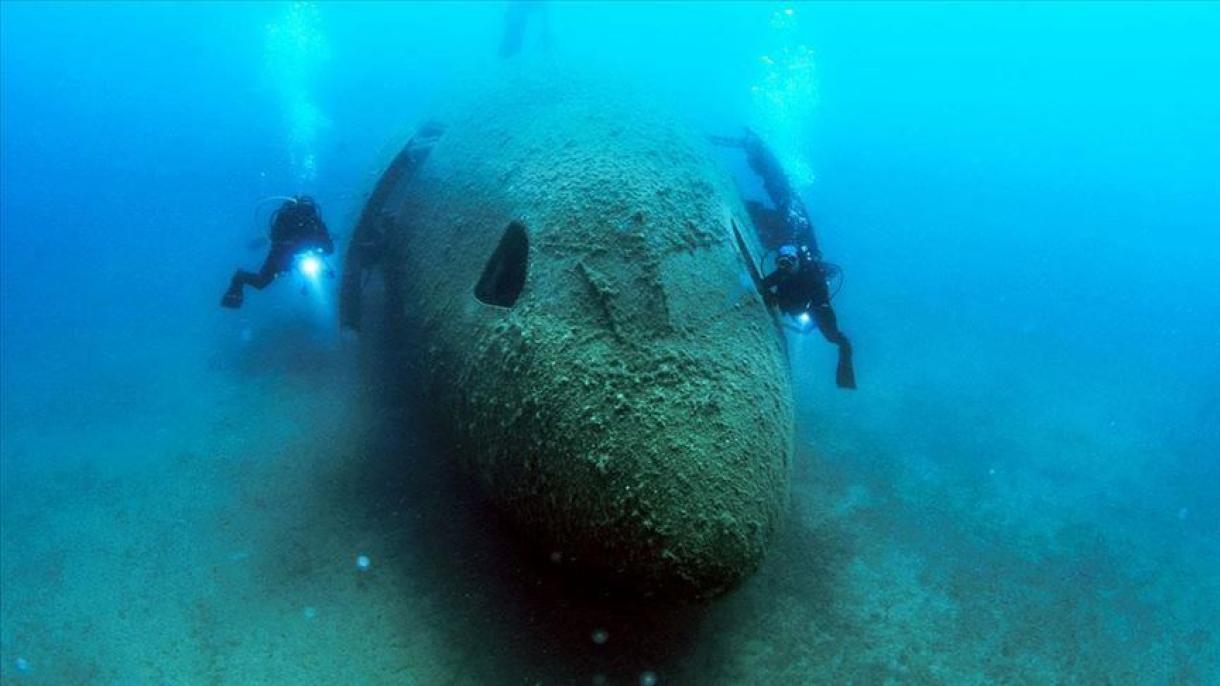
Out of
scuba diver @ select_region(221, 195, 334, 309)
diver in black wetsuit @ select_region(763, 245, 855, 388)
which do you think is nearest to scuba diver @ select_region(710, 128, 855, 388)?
diver in black wetsuit @ select_region(763, 245, 855, 388)

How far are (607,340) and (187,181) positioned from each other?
73.4 ft

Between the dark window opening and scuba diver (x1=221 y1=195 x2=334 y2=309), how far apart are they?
395cm

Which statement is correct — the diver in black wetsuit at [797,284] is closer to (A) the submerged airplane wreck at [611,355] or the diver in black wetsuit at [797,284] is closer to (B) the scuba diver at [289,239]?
(A) the submerged airplane wreck at [611,355]

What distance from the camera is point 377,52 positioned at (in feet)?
166

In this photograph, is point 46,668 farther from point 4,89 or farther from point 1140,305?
point 4,89

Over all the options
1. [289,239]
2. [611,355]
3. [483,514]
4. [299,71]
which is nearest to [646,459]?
[611,355]

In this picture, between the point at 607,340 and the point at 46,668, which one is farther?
the point at 46,668

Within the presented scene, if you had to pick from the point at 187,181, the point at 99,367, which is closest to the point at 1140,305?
the point at 99,367

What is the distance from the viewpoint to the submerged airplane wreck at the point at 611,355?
3.64 metres

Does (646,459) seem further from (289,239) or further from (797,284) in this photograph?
(289,239)

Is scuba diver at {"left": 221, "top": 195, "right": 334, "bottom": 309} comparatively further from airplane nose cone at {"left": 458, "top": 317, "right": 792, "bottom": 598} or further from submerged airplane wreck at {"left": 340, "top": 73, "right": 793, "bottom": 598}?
airplane nose cone at {"left": 458, "top": 317, "right": 792, "bottom": 598}

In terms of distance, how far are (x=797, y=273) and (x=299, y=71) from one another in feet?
175

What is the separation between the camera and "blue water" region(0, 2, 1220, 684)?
16.9 ft

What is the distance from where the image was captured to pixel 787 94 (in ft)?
216
